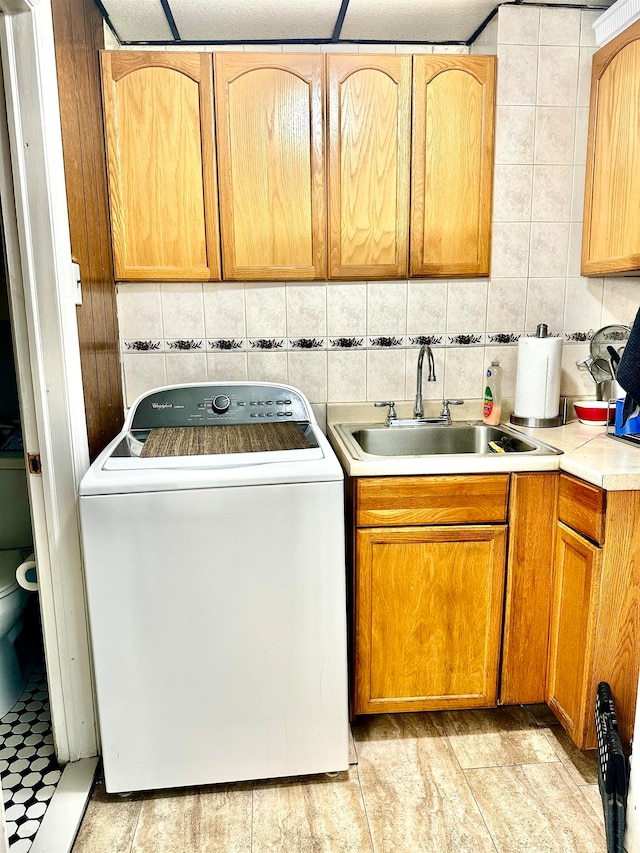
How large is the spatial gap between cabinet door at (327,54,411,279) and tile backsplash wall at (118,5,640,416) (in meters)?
0.11

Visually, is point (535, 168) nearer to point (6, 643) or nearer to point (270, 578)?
point (270, 578)

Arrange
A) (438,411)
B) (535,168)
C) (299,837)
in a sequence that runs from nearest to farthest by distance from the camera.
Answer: (299,837) < (535,168) < (438,411)

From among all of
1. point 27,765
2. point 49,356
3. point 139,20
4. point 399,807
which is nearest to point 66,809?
point 27,765

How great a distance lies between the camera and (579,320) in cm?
227

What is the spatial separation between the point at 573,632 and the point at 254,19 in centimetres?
216

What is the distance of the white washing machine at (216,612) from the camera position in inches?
58.1

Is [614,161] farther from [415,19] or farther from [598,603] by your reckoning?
[598,603]

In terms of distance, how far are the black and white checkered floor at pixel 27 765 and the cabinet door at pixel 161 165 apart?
1.48 meters

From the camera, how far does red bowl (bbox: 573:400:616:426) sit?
6.95ft

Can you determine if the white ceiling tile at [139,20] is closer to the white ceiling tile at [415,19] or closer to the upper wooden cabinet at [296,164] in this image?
the upper wooden cabinet at [296,164]

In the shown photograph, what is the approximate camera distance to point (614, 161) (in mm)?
1966

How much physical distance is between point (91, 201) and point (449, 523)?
4.80ft

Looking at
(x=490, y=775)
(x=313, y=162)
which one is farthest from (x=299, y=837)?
(x=313, y=162)

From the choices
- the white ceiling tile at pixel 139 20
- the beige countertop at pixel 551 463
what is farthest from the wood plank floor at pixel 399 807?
the white ceiling tile at pixel 139 20
